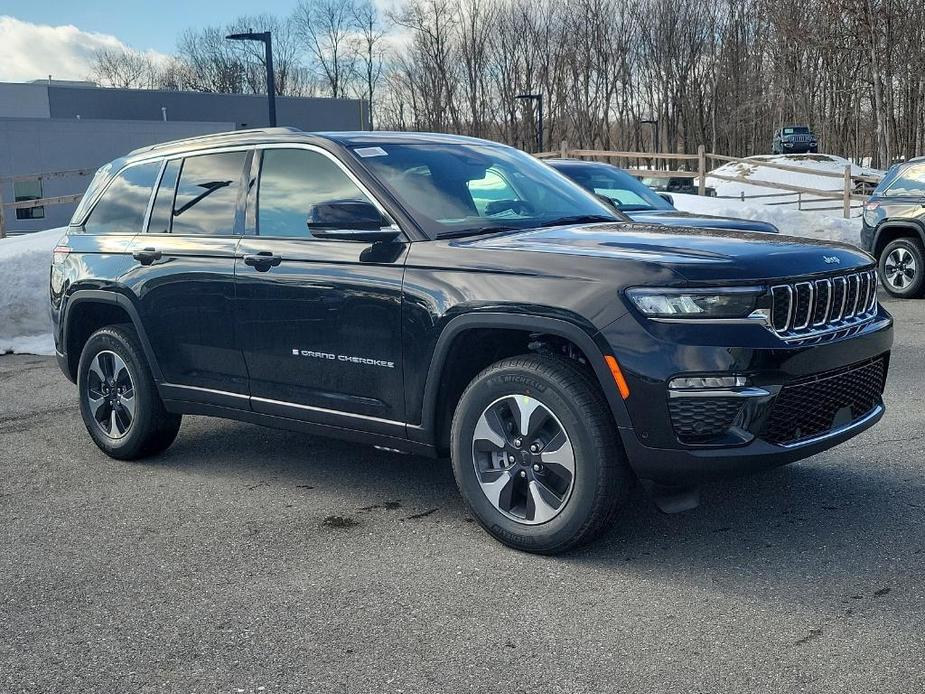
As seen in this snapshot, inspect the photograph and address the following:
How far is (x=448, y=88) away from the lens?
6812cm

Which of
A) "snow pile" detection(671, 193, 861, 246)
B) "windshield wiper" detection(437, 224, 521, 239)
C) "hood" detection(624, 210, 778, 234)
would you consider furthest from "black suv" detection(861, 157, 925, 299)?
"windshield wiper" detection(437, 224, 521, 239)

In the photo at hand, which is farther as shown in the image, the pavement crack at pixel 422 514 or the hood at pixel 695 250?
the pavement crack at pixel 422 514

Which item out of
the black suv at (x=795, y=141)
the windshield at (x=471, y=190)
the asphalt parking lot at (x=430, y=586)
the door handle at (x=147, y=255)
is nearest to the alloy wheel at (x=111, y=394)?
the asphalt parking lot at (x=430, y=586)

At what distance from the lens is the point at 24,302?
37.1 feet

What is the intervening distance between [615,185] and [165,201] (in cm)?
641

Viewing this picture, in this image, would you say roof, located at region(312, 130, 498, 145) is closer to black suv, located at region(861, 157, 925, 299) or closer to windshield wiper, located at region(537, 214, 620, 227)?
windshield wiper, located at region(537, 214, 620, 227)

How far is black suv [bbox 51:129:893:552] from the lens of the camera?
378 centimetres

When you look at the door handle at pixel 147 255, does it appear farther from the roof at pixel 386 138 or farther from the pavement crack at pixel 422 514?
the pavement crack at pixel 422 514

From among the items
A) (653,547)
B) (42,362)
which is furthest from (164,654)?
(42,362)

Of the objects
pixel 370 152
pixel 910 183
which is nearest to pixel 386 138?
pixel 370 152

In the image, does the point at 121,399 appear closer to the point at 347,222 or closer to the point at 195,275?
the point at 195,275

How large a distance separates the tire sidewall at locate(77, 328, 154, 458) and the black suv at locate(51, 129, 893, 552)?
0.05 feet

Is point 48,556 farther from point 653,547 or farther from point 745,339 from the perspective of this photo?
point 745,339

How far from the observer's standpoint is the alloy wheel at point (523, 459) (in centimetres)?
407
